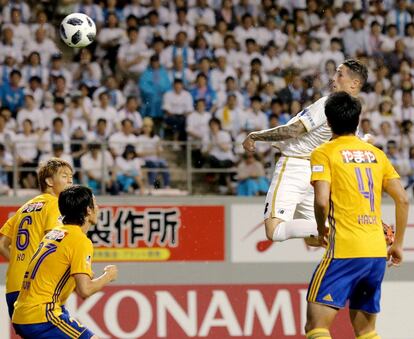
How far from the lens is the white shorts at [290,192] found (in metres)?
9.08

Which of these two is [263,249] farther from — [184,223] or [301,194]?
[301,194]

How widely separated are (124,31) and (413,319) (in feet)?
19.4

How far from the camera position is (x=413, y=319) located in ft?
42.9

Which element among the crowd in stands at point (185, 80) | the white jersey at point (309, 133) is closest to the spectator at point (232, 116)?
the crowd in stands at point (185, 80)

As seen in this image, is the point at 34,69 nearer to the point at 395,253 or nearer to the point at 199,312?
the point at 199,312

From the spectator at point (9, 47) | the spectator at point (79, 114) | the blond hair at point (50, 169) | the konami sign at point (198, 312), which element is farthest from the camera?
the spectator at point (9, 47)

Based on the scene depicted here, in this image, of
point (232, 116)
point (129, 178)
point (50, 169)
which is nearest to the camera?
point (50, 169)

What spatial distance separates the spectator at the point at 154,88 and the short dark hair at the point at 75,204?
24.9 feet

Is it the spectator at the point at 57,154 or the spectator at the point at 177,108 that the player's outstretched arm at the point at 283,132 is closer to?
the spectator at the point at 57,154

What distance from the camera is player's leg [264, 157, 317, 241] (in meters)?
8.94

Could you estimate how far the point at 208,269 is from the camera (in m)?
12.9

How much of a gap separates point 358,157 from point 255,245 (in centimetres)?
598

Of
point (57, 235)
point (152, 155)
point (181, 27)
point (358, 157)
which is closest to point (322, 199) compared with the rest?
point (358, 157)

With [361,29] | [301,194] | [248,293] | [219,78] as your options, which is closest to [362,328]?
[301,194]
